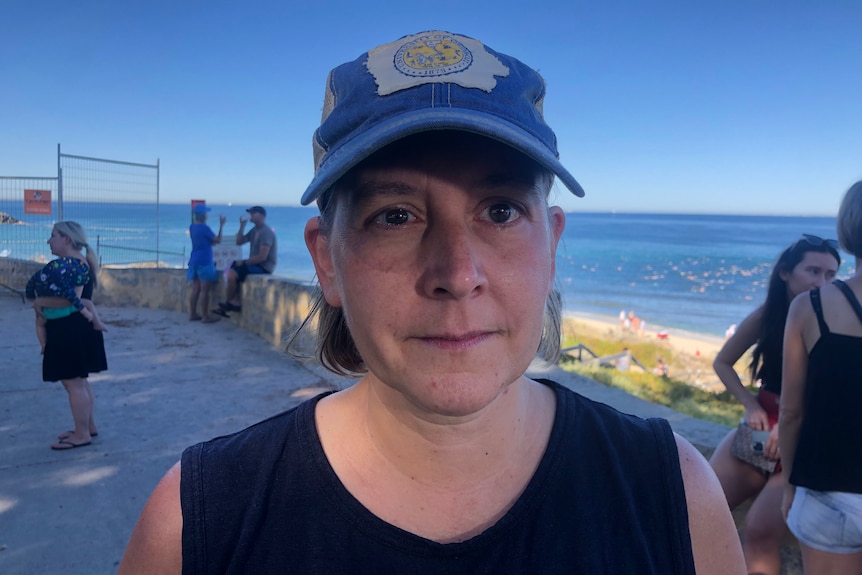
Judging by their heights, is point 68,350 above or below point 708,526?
below

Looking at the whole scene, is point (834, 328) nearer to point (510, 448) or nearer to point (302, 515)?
point (510, 448)

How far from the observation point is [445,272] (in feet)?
3.20

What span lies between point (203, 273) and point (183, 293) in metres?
1.31

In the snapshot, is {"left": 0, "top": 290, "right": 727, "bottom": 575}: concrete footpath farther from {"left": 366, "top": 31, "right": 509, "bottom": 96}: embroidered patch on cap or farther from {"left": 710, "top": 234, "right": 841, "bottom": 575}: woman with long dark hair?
{"left": 366, "top": 31, "right": 509, "bottom": 96}: embroidered patch on cap

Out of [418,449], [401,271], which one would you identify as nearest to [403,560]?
[418,449]

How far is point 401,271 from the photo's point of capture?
1010 mm

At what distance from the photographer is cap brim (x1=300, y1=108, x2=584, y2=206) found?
94 centimetres

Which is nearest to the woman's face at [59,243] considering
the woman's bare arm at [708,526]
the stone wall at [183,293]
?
the stone wall at [183,293]

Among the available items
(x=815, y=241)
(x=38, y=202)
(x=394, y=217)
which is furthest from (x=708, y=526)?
(x=38, y=202)

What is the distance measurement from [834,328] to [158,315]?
31.8 feet

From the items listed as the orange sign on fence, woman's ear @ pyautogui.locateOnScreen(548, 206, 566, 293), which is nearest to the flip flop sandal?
woman's ear @ pyautogui.locateOnScreen(548, 206, 566, 293)

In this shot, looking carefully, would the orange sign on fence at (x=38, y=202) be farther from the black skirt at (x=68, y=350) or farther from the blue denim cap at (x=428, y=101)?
the blue denim cap at (x=428, y=101)

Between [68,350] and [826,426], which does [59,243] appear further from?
[826,426]

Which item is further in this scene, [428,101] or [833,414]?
[833,414]
